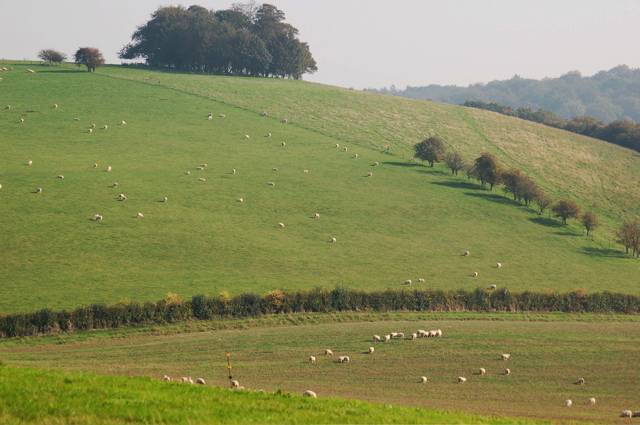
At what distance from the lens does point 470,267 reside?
245 ft

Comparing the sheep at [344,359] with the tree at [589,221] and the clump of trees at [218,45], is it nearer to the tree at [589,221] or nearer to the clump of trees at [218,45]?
the tree at [589,221]

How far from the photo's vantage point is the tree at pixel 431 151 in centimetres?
10662

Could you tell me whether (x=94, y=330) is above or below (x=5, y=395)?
below

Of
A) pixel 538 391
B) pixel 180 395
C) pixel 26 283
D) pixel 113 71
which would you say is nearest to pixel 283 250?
pixel 26 283

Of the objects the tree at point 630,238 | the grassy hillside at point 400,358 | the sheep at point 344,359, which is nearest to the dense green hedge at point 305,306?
the grassy hillside at point 400,358

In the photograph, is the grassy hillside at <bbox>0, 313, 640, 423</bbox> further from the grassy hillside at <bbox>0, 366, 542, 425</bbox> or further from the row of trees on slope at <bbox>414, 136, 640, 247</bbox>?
the row of trees on slope at <bbox>414, 136, 640, 247</bbox>

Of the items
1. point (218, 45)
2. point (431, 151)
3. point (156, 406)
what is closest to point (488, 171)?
point (431, 151)

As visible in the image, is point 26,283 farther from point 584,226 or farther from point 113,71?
point 113,71

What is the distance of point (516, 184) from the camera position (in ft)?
317

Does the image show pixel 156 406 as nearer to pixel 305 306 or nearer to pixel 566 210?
pixel 305 306

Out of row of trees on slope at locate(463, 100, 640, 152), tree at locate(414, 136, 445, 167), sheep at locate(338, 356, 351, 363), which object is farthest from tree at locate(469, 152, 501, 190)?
sheep at locate(338, 356, 351, 363)

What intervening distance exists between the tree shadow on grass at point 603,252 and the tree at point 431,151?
1066 inches

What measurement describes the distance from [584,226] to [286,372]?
59109 millimetres

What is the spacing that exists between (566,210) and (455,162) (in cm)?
1810
